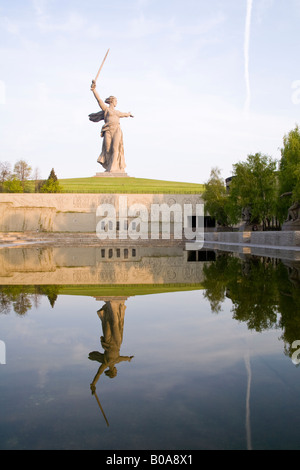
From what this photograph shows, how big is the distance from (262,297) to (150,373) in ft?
13.8

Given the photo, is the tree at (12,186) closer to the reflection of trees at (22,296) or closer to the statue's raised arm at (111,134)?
the statue's raised arm at (111,134)

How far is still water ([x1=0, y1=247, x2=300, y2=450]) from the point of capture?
248cm

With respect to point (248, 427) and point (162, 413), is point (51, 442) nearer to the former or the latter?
point (162, 413)

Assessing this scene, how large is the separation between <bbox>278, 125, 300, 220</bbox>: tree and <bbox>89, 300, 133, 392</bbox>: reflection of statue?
21.3 metres

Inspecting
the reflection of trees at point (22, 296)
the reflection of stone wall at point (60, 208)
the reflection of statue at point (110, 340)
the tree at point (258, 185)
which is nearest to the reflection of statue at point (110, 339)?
the reflection of statue at point (110, 340)

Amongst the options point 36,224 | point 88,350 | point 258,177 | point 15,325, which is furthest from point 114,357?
point 36,224

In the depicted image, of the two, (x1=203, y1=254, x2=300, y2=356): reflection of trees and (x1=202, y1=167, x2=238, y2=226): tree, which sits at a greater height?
(x1=202, y1=167, x2=238, y2=226): tree

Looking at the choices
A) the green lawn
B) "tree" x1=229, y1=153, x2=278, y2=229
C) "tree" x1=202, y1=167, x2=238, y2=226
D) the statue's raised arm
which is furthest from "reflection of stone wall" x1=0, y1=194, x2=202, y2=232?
"tree" x1=229, y1=153, x2=278, y2=229

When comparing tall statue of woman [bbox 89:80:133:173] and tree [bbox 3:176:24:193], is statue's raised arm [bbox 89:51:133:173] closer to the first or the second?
tall statue of woman [bbox 89:80:133:173]

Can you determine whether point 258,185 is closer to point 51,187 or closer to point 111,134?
point 111,134

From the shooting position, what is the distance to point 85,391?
3.12 metres

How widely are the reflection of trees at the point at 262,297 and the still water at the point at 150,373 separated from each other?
29 millimetres

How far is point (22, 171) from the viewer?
7162cm

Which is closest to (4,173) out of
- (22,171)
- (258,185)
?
(22,171)
